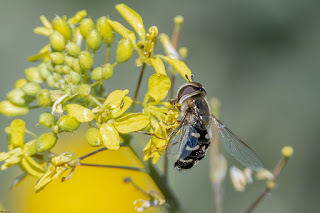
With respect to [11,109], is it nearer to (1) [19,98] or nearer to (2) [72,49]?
(1) [19,98]

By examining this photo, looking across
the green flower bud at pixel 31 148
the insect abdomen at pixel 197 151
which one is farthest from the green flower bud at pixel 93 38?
the insect abdomen at pixel 197 151

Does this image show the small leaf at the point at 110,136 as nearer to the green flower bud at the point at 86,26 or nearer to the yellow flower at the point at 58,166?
the yellow flower at the point at 58,166

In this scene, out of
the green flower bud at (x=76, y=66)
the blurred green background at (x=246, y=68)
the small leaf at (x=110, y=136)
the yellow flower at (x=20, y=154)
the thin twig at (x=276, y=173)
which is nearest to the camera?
the small leaf at (x=110, y=136)

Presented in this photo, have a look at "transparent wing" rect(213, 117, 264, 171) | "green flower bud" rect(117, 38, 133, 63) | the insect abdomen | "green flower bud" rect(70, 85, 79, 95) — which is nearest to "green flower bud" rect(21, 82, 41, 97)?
"green flower bud" rect(70, 85, 79, 95)

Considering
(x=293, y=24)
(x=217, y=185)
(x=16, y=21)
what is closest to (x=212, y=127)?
(x=217, y=185)

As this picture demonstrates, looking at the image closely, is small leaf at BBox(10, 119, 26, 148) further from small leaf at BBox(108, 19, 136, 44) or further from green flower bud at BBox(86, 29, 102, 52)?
small leaf at BBox(108, 19, 136, 44)

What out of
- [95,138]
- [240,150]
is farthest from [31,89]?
[240,150]
